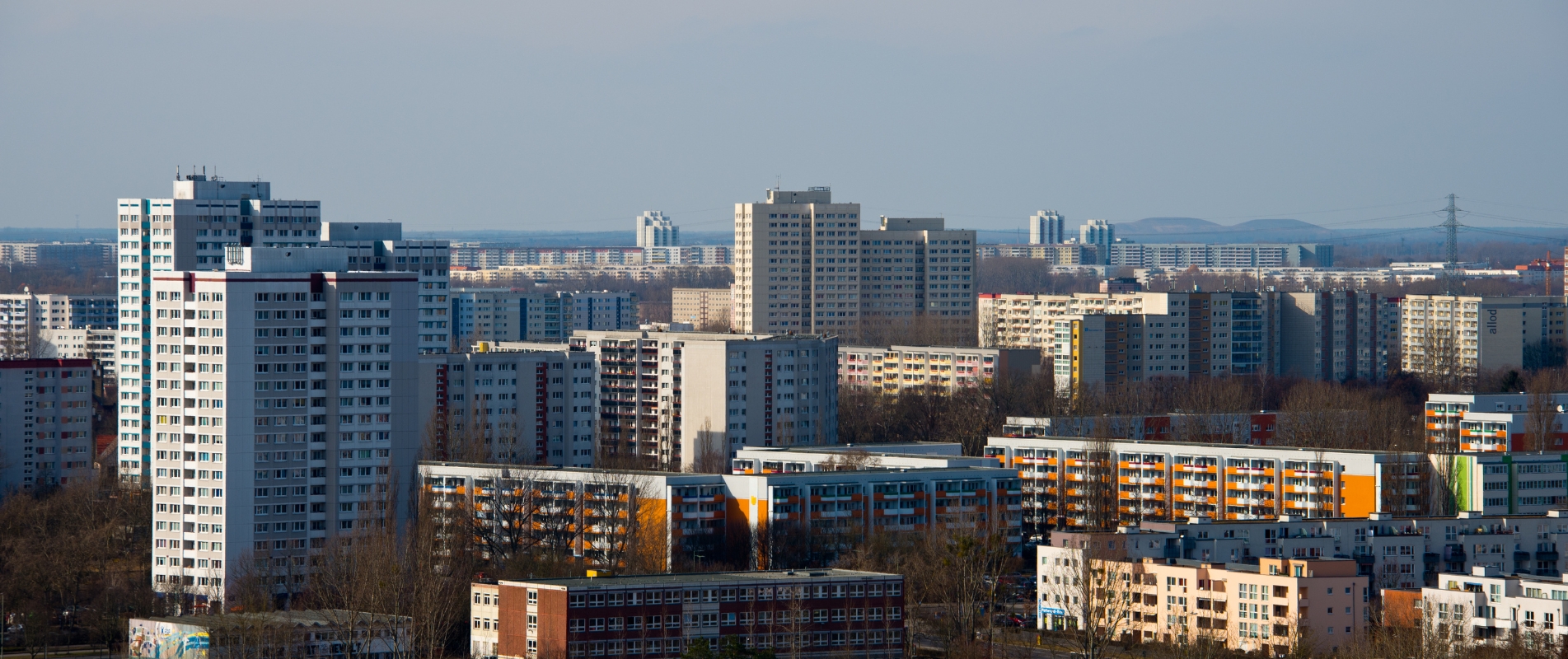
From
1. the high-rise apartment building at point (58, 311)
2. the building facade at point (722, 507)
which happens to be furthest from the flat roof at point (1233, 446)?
the high-rise apartment building at point (58, 311)

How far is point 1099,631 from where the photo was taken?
2431 cm

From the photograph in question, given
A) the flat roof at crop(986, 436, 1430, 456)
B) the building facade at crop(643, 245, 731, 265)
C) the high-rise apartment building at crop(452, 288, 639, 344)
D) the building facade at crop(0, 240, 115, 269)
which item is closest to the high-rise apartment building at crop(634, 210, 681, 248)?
the building facade at crop(643, 245, 731, 265)

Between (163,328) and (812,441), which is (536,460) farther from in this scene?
(163,328)

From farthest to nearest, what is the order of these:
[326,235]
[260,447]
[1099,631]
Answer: [326,235] < [260,447] < [1099,631]

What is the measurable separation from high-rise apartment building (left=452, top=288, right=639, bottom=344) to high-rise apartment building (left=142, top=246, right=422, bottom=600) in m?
36.2

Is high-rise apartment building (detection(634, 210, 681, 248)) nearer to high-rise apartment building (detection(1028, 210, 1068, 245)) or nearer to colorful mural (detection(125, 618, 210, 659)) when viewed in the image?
high-rise apartment building (detection(1028, 210, 1068, 245))

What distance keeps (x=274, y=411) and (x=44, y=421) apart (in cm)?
1269

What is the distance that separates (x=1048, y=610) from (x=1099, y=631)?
7.19ft

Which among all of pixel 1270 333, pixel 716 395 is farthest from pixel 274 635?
pixel 1270 333

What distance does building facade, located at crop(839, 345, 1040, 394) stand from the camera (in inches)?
2037

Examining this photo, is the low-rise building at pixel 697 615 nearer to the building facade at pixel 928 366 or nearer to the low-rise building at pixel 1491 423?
the low-rise building at pixel 1491 423

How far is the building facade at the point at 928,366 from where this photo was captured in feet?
170

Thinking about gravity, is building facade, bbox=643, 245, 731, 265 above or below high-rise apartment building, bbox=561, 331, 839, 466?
above

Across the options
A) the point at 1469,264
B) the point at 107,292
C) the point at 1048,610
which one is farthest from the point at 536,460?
the point at 1469,264
